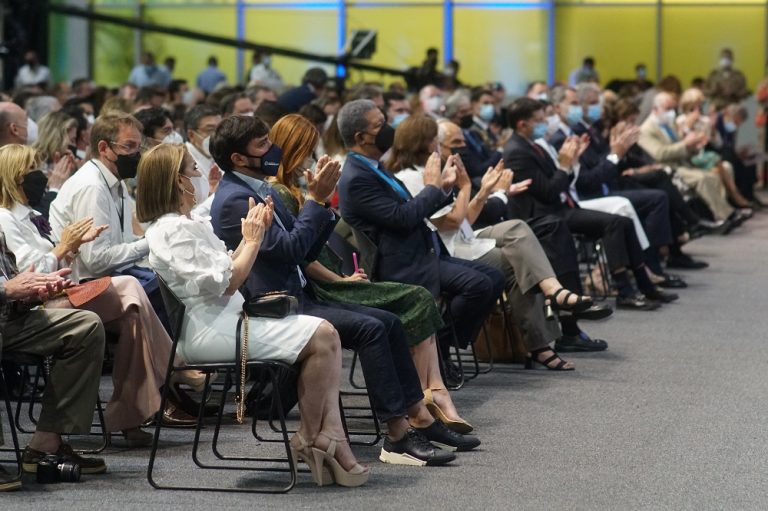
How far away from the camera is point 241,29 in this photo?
22.1 m

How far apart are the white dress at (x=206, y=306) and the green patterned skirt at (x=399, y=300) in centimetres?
73

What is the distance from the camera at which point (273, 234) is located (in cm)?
471

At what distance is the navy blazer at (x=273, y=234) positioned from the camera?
15.4 ft

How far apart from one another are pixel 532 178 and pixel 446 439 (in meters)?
2.89

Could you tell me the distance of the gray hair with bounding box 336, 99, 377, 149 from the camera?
18.9 feet

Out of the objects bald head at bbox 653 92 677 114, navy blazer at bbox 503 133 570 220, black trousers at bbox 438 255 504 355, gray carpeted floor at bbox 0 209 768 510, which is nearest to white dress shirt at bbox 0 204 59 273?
gray carpeted floor at bbox 0 209 768 510

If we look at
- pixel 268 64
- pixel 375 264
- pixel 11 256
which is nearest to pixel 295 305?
pixel 11 256

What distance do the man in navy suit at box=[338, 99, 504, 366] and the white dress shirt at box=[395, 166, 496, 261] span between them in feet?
1.31

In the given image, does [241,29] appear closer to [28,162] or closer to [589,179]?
[589,179]

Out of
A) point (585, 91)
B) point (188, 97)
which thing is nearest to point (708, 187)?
point (585, 91)

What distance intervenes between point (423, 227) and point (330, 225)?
119 centimetres

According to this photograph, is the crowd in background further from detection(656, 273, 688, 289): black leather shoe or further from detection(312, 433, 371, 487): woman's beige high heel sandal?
detection(656, 273, 688, 289): black leather shoe

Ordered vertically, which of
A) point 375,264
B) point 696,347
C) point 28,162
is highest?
point 28,162

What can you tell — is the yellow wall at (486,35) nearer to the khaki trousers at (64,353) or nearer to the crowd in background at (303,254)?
the crowd in background at (303,254)
